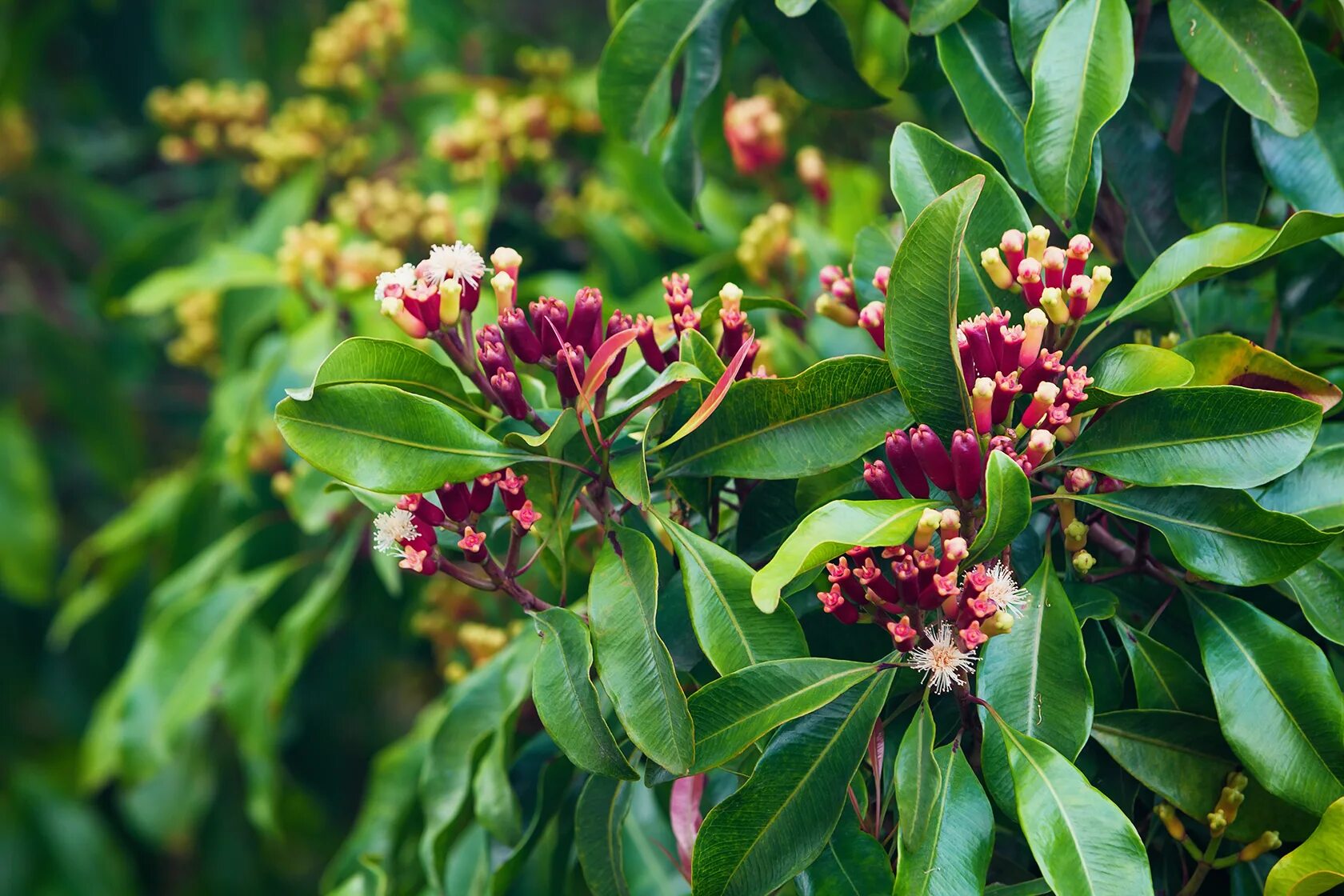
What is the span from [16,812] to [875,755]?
223 cm

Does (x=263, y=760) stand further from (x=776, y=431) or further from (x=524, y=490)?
(x=776, y=431)

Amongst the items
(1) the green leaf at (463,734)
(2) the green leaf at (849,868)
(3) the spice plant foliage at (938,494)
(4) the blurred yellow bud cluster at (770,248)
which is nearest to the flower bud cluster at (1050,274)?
(3) the spice plant foliage at (938,494)

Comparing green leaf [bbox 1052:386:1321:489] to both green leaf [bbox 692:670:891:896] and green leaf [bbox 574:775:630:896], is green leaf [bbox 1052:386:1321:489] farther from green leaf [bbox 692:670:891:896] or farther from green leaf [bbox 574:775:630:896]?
green leaf [bbox 574:775:630:896]

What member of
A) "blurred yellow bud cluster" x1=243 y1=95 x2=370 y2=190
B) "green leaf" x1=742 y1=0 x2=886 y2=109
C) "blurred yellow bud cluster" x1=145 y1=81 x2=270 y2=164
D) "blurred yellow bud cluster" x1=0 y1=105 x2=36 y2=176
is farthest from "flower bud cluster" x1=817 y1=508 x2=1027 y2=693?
"blurred yellow bud cluster" x1=0 y1=105 x2=36 y2=176

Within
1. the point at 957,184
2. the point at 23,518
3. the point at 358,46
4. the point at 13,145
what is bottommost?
the point at 23,518

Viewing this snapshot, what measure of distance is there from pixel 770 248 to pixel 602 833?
0.67m

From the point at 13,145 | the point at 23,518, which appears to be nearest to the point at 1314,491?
the point at 23,518

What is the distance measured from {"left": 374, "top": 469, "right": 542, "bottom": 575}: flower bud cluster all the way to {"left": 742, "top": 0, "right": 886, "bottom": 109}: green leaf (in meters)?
0.44

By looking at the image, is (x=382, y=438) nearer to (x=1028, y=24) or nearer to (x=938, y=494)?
(x=938, y=494)

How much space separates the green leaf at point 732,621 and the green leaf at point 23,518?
1.95 metres

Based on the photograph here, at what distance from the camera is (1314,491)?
27.3 inches

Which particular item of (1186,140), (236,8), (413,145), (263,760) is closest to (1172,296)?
(1186,140)

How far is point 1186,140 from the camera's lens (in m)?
0.87

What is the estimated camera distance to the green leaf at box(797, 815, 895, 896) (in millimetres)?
638
